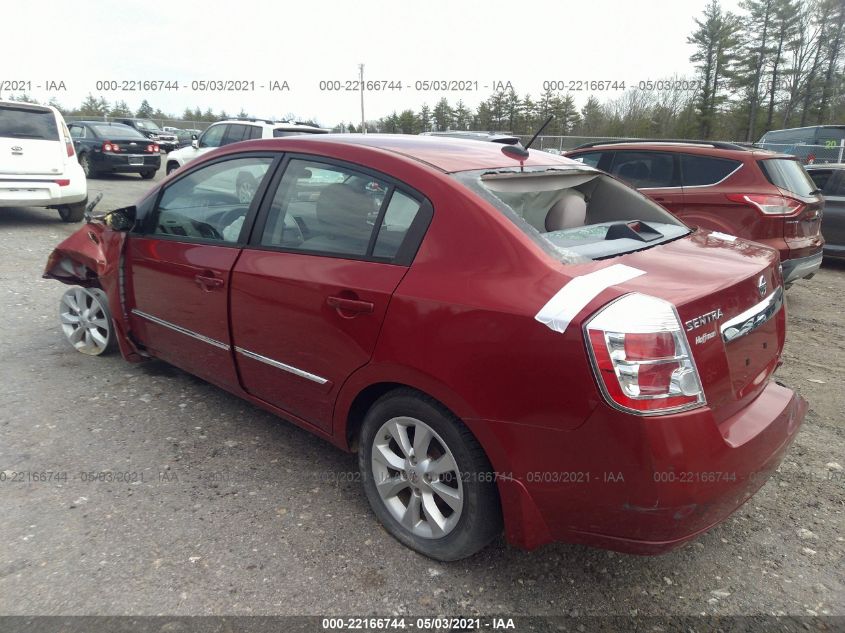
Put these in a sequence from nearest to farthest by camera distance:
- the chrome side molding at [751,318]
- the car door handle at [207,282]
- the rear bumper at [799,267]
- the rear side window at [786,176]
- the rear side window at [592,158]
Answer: the chrome side molding at [751,318] → the car door handle at [207,282] → the rear bumper at [799,267] → the rear side window at [786,176] → the rear side window at [592,158]

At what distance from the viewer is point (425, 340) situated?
221 cm

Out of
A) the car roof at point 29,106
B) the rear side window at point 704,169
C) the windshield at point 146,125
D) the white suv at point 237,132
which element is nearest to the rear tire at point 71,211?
the car roof at point 29,106

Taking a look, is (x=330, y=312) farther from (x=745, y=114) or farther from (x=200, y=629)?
(x=745, y=114)

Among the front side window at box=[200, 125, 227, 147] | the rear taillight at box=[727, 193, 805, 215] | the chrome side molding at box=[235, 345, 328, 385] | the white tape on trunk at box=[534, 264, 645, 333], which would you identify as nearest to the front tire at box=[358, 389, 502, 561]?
the chrome side molding at box=[235, 345, 328, 385]

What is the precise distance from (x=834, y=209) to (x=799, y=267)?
332 centimetres

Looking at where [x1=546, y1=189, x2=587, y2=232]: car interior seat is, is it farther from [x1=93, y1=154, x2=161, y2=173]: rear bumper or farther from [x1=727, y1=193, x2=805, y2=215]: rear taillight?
[x1=93, y1=154, x2=161, y2=173]: rear bumper

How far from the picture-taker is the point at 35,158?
8.68 meters

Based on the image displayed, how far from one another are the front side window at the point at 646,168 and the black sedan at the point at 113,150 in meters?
12.8

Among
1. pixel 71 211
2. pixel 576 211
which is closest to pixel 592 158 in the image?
pixel 576 211

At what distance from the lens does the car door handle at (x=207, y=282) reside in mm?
3045

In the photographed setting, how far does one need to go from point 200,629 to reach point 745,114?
4491cm

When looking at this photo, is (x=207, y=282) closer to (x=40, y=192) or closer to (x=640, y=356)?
(x=640, y=356)

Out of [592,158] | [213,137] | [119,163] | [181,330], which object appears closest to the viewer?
[181,330]

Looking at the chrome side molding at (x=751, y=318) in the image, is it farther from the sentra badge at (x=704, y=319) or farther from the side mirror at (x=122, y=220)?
the side mirror at (x=122, y=220)
